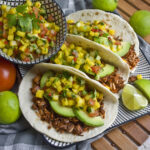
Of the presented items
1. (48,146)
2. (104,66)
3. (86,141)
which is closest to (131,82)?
(104,66)

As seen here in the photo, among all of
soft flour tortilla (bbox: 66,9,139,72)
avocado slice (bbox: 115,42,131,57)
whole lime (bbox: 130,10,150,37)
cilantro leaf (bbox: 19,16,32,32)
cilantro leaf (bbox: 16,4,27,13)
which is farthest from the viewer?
whole lime (bbox: 130,10,150,37)

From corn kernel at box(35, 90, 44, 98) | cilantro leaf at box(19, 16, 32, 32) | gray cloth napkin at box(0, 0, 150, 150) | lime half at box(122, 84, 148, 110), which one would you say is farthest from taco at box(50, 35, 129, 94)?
gray cloth napkin at box(0, 0, 150, 150)

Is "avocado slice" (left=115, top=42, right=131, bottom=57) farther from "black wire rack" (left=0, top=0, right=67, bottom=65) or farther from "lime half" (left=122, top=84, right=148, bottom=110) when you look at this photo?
"black wire rack" (left=0, top=0, right=67, bottom=65)

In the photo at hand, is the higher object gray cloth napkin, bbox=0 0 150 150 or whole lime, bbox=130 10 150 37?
whole lime, bbox=130 10 150 37

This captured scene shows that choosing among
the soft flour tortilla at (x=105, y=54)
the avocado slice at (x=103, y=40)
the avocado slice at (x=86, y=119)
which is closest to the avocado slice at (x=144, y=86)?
the soft flour tortilla at (x=105, y=54)

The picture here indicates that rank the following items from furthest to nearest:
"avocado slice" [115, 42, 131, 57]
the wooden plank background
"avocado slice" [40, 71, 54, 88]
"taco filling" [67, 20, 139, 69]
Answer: the wooden plank background → "avocado slice" [115, 42, 131, 57] → "taco filling" [67, 20, 139, 69] → "avocado slice" [40, 71, 54, 88]

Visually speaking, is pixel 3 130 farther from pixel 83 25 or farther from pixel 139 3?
pixel 139 3

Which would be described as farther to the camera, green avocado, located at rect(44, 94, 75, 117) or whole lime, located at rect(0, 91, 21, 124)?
whole lime, located at rect(0, 91, 21, 124)

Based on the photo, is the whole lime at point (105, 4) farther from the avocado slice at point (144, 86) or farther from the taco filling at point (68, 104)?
the taco filling at point (68, 104)
